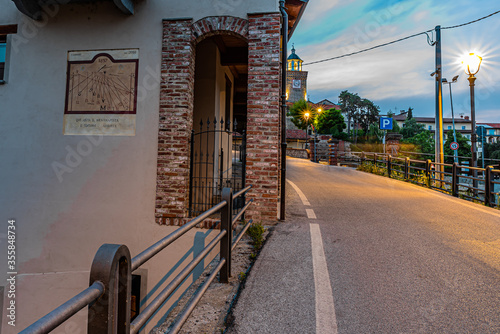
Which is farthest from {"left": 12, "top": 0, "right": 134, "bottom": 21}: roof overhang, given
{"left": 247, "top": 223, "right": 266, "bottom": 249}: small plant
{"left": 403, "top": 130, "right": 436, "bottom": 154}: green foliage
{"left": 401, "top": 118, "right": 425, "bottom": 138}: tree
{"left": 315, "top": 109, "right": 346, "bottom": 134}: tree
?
{"left": 401, "top": 118, "right": 425, "bottom": 138}: tree

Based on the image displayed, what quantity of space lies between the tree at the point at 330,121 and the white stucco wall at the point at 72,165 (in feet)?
183

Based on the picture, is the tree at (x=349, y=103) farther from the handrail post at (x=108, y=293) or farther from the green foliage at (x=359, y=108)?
the handrail post at (x=108, y=293)

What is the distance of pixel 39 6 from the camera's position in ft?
18.3

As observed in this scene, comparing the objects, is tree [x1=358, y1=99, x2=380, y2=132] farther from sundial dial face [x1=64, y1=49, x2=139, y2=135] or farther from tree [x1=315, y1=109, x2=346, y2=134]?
sundial dial face [x1=64, y1=49, x2=139, y2=135]

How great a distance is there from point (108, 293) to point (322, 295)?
6.68 ft

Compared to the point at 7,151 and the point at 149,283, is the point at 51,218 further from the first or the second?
the point at 149,283

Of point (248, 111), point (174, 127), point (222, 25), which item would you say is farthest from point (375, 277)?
point (222, 25)

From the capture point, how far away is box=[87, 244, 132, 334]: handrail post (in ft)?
3.48

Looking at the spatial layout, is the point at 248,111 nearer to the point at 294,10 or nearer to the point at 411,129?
the point at 294,10

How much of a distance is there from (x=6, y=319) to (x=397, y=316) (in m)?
7.05

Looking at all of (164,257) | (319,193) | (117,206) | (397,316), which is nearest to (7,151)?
(117,206)

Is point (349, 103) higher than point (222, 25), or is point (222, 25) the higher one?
point (349, 103)

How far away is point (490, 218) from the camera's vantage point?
5434 millimetres

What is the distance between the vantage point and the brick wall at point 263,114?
196 inches
